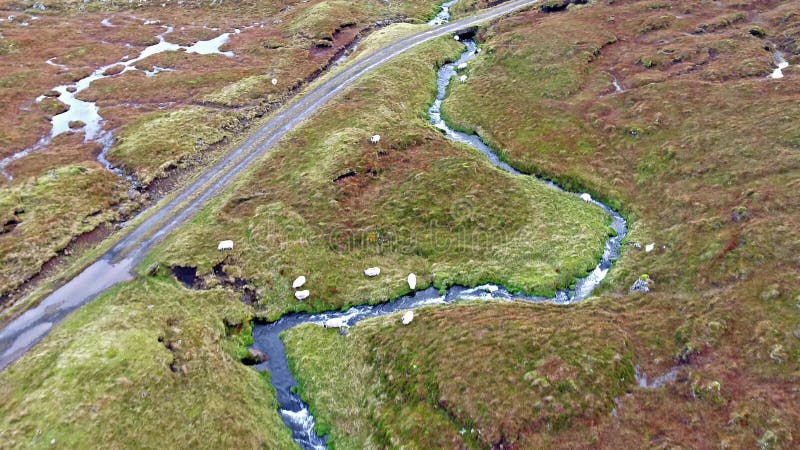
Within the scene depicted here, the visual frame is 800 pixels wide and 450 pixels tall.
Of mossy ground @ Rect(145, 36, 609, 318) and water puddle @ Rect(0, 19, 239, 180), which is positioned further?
water puddle @ Rect(0, 19, 239, 180)

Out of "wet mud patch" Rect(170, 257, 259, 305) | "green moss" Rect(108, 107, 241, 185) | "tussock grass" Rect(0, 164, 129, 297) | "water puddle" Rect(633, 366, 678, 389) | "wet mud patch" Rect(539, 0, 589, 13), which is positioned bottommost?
"tussock grass" Rect(0, 164, 129, 297)

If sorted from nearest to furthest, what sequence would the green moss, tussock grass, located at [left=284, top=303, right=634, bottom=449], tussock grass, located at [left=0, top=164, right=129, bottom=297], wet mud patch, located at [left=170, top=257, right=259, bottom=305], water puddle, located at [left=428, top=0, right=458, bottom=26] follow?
tussock grass, located at [left=284, top=303, right=634, bottom=449] → wet mud patch, located at [left=170, top=257, right=259, bottom=305] → tussock grass, located at [left=0, top=164, right=129, bottom=297] → the green moss → water puddle, located at [left=428, top=0, right=458, bottom=26]

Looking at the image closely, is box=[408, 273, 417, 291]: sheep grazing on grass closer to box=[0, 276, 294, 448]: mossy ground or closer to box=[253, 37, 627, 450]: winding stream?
box=[253, 37, 627, 450]: winding stream

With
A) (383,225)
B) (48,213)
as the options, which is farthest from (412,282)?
(48,213)

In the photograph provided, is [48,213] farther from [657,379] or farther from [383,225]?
[657,379]

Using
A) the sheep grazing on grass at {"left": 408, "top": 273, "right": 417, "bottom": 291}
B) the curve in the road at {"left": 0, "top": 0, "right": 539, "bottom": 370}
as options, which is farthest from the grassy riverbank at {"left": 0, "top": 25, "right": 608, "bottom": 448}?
the curve in the road at {"left": 0, "top": 0, "right": 539, "bottom": 370}

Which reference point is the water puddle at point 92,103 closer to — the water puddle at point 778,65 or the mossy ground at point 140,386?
the mossy ground at point 140,386
